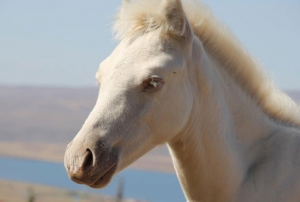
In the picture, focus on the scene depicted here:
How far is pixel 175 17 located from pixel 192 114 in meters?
0.64

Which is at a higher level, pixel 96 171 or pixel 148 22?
pixel 148 22

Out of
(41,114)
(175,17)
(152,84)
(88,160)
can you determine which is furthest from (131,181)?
(88,160)

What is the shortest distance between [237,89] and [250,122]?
25 centimetres

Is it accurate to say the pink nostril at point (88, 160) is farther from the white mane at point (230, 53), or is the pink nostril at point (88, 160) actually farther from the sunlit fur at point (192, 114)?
the white mane at point (230, 53)

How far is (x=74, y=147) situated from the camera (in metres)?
3.48

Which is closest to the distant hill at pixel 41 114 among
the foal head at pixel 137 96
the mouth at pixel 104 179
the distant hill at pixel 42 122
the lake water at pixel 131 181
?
the distant hill at pixel 42 122

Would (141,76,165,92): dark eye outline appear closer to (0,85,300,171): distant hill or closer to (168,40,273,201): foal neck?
(168,40,273,201): foal neck

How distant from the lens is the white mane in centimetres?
417

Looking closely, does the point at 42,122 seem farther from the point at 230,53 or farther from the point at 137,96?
the point at 137,96

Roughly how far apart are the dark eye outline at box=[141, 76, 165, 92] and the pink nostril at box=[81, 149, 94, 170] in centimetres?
54

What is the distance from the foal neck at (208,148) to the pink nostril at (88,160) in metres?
0.72

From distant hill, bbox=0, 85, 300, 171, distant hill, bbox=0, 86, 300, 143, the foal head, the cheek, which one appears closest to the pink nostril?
the foal head

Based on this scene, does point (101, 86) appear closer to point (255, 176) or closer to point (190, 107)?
point (190, 107)

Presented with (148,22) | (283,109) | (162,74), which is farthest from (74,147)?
(283,109)
